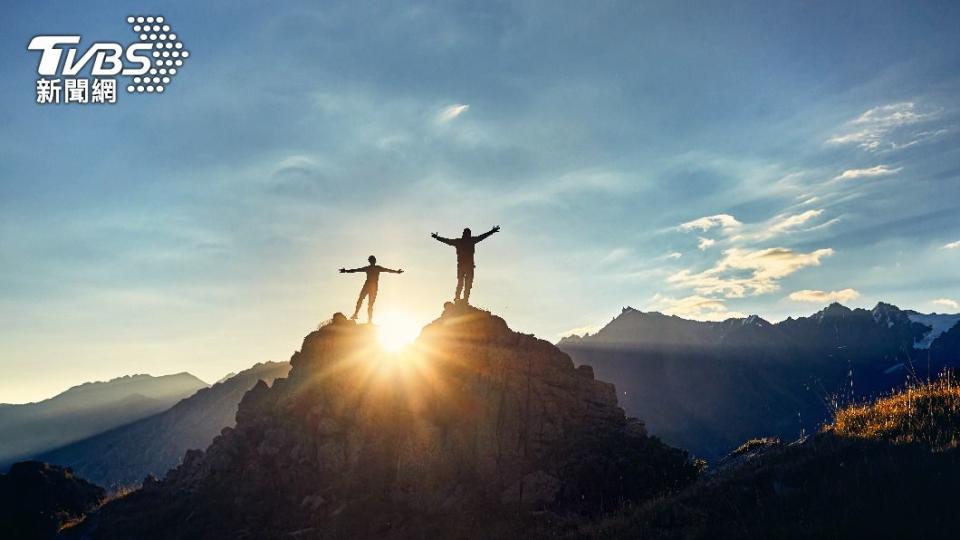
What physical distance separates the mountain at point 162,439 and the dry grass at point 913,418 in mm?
133519

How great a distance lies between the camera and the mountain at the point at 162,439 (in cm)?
14675

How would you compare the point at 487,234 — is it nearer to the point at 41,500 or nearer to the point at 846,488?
the point at 846,488

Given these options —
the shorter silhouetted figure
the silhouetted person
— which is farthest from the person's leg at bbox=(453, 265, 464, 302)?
the shorter silhouetted figure

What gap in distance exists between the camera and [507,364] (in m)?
27.1

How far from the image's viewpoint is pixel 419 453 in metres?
24.9

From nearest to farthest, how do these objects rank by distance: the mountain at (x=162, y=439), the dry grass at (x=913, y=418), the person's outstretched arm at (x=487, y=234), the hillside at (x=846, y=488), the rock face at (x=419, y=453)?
1. the hillside at (x=846, y=488)
2. the dry grass at (x=913, y=418)
3. the rock face at (x=419, y=453)
4. the person's outstretched arm at (x=487, y=234)
5. the mountain at (x=162, y=439)

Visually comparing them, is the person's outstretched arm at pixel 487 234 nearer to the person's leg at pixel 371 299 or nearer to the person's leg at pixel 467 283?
the person's leg at pixel 467 283

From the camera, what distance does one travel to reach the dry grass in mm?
12062

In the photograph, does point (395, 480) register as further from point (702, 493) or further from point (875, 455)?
point (875, 455)

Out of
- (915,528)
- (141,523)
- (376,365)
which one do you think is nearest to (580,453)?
(376,365)

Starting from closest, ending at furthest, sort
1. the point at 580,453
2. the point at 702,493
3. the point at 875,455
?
1. the point at 875,455
2. the point at 702,493
3. the point at 580,453

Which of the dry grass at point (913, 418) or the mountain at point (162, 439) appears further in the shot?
the mountain at point (162, 439)

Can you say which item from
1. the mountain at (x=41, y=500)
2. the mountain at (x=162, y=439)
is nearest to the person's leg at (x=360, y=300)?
the mountain at (x=41, y=500)

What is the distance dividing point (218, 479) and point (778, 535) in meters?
26.6
